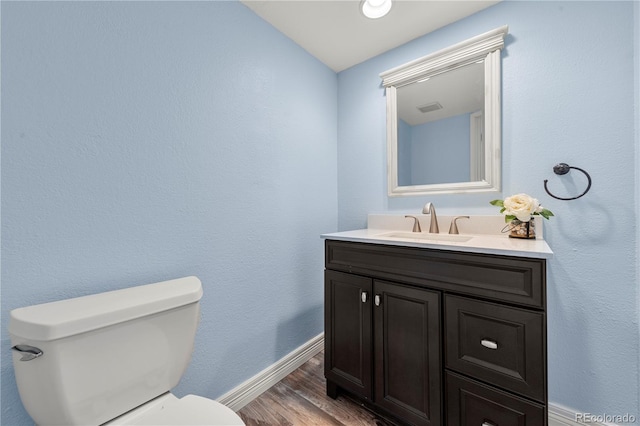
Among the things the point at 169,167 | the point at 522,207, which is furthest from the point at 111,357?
the point at 522,207

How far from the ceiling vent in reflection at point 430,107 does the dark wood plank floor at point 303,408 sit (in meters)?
1.80

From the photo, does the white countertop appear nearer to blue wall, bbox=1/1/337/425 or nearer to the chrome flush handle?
blue wall, bbox=1/1/337/425

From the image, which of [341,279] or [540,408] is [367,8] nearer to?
[341,279]

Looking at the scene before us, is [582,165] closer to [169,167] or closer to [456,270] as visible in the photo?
[456,270]

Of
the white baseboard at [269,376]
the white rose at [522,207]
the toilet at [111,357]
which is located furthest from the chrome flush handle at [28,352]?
the white rose at [522,207]

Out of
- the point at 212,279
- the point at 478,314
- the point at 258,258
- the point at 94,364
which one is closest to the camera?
the point at 94,364

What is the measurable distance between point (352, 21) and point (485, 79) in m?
0.84

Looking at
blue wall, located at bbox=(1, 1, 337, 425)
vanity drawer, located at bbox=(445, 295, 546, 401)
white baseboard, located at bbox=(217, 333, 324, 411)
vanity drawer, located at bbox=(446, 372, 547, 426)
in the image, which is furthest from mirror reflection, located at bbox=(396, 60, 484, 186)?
white baseboard, located at bbox=(217, 333, 324, 411)

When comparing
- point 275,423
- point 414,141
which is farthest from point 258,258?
point 414,141

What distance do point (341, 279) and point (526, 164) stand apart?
3.75 feet

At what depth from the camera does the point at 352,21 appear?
1.55 meters

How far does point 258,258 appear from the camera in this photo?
4.95 ft

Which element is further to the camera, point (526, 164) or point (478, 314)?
point (526, 164)

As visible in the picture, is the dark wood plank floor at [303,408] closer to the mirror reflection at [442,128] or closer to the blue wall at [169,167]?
the blue wall at [169,167]
